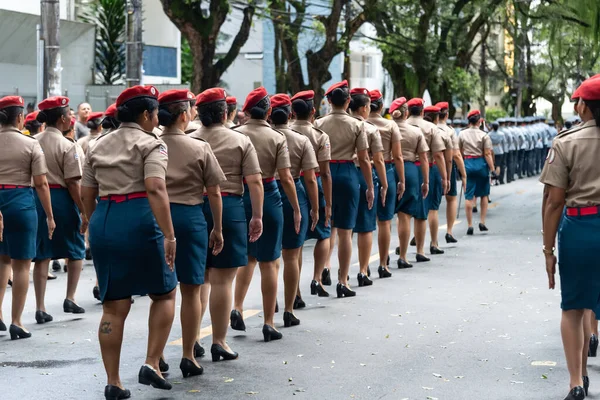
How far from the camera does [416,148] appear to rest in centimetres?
1377

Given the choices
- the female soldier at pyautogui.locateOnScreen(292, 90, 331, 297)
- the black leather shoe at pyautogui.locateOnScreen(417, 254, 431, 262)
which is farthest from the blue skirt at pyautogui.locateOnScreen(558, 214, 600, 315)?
the black leather shoe at pyautogui.locateOnScreen(417, 254, 431, 262)

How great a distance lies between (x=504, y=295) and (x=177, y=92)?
516cm

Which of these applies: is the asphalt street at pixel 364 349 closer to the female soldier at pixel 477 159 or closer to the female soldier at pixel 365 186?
the female soldier at pixel 365 186

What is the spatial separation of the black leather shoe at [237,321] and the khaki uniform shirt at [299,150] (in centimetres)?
142

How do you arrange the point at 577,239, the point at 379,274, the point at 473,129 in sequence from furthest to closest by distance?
the point at 473,129 → the point at 379,274 → the point at 577,239

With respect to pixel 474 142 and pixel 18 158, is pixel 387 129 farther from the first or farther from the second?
pixel 474 142

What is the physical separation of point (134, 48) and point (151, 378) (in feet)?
44.2

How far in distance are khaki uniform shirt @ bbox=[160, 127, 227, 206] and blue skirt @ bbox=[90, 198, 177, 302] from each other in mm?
642

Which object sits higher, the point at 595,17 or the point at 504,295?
the point at 595,17

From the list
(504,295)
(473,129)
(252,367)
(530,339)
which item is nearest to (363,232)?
(504,295)

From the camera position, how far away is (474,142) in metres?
18.3

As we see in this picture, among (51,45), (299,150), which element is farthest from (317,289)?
(51,45)

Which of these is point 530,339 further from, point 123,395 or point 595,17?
point 595,17

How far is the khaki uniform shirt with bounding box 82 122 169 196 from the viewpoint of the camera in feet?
22.1
